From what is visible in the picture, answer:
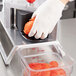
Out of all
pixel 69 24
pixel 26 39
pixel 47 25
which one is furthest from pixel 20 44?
pixel 69 24

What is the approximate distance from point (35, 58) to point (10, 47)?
0.13 m

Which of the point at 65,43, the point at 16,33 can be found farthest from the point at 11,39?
the point at 65,43

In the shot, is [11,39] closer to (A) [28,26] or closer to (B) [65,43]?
(A) [28,26]

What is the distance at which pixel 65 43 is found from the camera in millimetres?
1271

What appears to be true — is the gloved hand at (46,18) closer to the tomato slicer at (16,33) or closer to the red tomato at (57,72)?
the tomato slicer at (16,33)

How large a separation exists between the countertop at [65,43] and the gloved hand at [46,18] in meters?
0.19

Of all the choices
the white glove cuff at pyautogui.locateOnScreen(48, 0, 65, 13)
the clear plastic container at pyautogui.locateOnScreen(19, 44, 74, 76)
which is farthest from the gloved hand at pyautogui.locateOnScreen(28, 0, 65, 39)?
the clear plastic container at pyautogui.locateOnScreen(19, 44, 74, 76)

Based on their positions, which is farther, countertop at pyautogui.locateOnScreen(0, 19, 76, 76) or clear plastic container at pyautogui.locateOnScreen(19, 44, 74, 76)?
countertop at pyautogui.locateOnScreen(0, 19, 76, 76)

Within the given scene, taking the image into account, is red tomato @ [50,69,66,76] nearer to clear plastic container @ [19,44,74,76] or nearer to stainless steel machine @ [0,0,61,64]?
clear plastic container @ [19,44,74,76]

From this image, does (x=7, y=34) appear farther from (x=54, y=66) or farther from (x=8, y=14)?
(x=54, y=66)

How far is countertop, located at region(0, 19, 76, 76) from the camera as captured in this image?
3.41 ft

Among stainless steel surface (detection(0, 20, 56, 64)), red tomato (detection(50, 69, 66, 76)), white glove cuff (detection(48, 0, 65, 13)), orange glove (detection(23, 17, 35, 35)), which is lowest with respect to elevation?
red tomato (detection(50, 69, 66, 76))

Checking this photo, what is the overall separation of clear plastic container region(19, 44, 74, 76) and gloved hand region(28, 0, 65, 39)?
0.39 feet

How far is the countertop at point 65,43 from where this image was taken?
104cm
